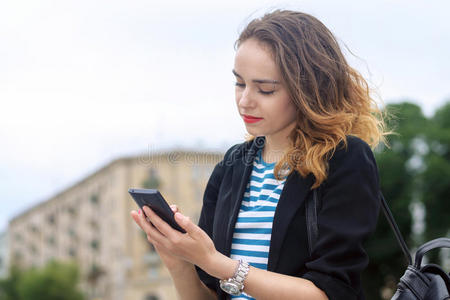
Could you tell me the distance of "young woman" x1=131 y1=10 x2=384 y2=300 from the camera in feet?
6.78

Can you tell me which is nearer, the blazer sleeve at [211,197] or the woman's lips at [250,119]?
the woman's lips at [250,119]

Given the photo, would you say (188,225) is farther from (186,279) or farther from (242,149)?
(242,149)

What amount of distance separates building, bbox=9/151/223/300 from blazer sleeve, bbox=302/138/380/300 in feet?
141

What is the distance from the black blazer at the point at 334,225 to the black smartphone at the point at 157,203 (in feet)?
1.24

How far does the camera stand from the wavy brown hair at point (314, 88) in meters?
2.26

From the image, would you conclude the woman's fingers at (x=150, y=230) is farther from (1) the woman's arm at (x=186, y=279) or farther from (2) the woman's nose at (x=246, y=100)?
(2) the woman's nose at (x=246, y=100)

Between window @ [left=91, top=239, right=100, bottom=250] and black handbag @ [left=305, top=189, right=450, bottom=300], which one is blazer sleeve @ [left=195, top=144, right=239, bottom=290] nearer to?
black handbag @ [left=305, top=189, right=450, bottom=300]

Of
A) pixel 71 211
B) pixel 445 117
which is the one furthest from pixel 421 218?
pixel 71 211

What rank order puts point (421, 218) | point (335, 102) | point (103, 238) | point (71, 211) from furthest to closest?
point (71, 211) < point (103, 238) < point (421, 218) < point (335, 102)

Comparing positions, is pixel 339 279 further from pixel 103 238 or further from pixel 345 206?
pixel 103 238

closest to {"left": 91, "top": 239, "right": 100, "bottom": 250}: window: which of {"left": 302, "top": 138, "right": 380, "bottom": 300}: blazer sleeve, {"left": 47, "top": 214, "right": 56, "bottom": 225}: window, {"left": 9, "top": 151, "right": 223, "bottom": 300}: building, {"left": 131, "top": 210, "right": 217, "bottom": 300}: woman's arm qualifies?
{"left": 9, "top": 151, "right": 223, "bottom": 300}: building

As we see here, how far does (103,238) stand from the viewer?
191ft

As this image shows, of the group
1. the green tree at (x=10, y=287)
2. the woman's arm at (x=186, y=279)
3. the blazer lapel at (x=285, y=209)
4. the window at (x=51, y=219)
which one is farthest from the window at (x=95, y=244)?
the blazer lapel at (x=285, y=209)

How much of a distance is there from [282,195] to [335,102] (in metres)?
0.45
